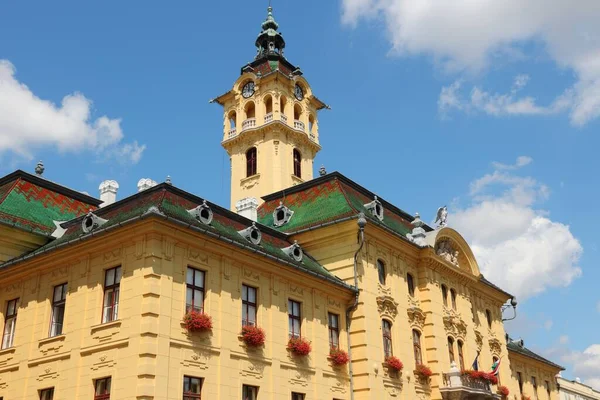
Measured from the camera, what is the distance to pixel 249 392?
26406 millimetres

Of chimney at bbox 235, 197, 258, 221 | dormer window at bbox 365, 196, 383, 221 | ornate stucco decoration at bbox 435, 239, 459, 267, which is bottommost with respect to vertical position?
ornate stucco decoration at bbox 435, 239, 459, 267

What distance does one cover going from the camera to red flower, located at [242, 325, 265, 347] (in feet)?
86.7

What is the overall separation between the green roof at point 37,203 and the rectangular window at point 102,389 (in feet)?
32.2

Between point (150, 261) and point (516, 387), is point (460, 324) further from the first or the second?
point (150, 261)

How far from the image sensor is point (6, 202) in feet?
103

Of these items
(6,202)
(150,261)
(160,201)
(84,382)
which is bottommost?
(84,382)

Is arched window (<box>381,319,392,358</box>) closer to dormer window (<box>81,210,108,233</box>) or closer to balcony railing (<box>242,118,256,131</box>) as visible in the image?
dormer window (<box>81,210,108,233</box>)

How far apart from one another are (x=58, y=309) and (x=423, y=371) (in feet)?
60.9

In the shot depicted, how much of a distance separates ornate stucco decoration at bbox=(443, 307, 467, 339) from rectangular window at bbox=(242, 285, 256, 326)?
47.9ft

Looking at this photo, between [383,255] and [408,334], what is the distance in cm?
433

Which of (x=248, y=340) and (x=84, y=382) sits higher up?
(x=248, y=340)

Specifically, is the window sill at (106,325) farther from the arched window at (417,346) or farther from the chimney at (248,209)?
the arched window at (417,346)

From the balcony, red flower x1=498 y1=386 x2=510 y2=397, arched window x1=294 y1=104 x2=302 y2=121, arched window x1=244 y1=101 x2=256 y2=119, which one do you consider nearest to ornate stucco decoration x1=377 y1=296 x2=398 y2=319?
the balcony

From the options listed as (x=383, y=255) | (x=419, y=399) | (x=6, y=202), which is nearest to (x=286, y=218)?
(x=383, y=255)
